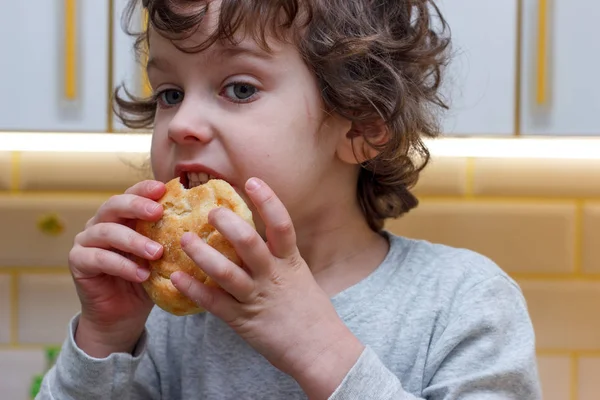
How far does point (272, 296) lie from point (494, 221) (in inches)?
33.4

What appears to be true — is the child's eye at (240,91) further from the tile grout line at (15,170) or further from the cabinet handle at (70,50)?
the tile grout line at (15,170)

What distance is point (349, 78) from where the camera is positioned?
0.99 meters

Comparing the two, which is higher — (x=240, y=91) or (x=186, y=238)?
(x=240, y=91)

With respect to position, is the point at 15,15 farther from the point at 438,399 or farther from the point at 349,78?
the point at 438,399

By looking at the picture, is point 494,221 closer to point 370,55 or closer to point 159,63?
point 370,55

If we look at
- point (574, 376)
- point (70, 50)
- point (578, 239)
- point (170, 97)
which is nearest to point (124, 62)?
point (70, 50)

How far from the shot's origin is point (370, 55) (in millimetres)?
1005

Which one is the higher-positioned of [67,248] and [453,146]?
[453,146]

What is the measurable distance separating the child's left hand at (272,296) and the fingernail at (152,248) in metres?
0.04

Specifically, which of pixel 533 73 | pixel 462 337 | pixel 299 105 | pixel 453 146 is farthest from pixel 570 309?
pixel 299 105

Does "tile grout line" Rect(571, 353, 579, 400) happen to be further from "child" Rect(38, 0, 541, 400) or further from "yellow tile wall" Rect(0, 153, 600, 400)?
"child" Rect(38, 0, 541, 400)

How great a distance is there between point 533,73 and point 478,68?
0.27ft

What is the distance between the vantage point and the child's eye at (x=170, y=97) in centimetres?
95

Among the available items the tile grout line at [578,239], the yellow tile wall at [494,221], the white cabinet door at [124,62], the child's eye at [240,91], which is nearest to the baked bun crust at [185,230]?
the child's eye at [240,91]
